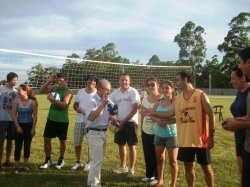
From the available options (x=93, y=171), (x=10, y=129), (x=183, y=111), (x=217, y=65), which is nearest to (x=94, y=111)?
(x=93, y=171)

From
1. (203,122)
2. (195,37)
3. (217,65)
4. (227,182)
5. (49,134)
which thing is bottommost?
(227,182)

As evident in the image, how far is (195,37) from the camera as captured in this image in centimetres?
7700

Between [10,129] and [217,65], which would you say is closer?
[10,129]

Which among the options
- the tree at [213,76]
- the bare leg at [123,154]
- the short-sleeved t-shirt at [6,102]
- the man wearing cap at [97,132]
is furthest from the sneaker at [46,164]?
the tree at [213,76]

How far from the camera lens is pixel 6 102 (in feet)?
25.4

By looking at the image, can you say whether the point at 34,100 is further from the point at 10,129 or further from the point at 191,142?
the point at 191,142

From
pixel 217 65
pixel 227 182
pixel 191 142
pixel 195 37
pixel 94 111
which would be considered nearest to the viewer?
pixel 191 142

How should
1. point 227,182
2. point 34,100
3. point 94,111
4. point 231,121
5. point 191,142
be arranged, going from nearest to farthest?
1. point 231,121
2. point 191,142
3. point 94,111
4. point 227,182
5. point 34,100

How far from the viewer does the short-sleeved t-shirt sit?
771 cm

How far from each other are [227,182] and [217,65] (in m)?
67.4

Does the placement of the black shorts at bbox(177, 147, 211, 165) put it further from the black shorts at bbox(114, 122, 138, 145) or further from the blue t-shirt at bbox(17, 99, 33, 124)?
the blue t-shirt at bbox(17, 99, 33, 124)

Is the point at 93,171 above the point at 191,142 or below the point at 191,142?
below

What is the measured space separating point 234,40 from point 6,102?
70.9m

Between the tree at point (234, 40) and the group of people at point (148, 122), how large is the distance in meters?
65.5
